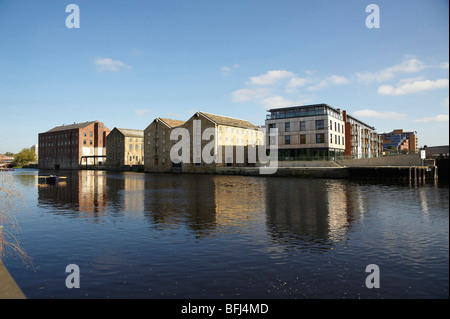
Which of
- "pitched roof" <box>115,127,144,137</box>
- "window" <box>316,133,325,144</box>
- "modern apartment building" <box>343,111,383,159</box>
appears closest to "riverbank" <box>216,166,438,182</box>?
"modern apartment building" <box>343,111,383,159</box>

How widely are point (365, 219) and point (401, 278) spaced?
30.0 feet

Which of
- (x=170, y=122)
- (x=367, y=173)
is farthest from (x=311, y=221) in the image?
(x=170, y=122)

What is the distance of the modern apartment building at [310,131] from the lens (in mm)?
68062

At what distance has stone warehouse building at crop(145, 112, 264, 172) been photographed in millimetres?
79062

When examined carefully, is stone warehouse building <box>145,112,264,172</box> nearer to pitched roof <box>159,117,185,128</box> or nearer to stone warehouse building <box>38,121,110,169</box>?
pitched roof <box>159,117,185,128</box>

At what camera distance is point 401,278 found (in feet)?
29.5

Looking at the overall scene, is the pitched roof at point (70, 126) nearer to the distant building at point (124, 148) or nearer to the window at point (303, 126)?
the distant building at point (124, 148)

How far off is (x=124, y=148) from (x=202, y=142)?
4414cm

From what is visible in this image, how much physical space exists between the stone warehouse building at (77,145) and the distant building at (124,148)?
7.73 m

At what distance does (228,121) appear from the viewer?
282 ft

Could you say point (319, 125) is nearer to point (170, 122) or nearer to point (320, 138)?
point (320, 138)

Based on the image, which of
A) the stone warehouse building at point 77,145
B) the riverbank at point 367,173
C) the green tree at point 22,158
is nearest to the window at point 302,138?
the riverbank at point 367,173
